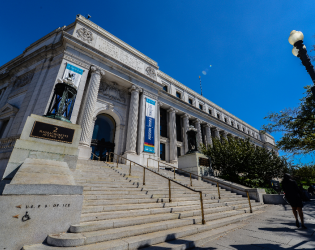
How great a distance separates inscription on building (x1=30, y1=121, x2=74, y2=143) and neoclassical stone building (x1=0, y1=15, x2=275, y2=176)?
802cm

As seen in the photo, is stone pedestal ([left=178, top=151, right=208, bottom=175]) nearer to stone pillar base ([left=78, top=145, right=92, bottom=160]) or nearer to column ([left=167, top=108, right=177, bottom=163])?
column ([left=167, top=108, right=177, bottom=163])

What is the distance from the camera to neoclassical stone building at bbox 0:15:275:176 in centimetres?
1597

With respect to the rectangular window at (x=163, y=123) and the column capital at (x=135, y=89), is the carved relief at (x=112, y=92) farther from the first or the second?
the rectangular window at (x=163, y=123)

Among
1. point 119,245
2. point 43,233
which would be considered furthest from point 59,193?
point 119,245

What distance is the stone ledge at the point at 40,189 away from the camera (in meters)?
→ 3.24

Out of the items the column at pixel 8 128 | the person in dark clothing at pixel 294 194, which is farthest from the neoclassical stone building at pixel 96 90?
the person in dark clothing at pixel 294 194

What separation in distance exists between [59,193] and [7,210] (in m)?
0.90

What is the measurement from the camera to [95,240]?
3.35 meters

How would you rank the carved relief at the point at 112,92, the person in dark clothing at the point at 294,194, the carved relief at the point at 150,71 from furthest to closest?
1. the carved relief at the point at 150,71
2. the carved relief at the point at 112,92
3. the person in dark clothing at the point at 294,194

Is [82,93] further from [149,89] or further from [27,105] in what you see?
[149,89]

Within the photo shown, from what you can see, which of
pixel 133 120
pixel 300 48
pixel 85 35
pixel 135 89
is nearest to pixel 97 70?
pixel 85 35

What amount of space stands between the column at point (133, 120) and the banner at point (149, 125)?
1415 mm

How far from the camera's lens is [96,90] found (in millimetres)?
17125

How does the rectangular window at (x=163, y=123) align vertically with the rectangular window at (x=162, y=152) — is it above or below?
above
